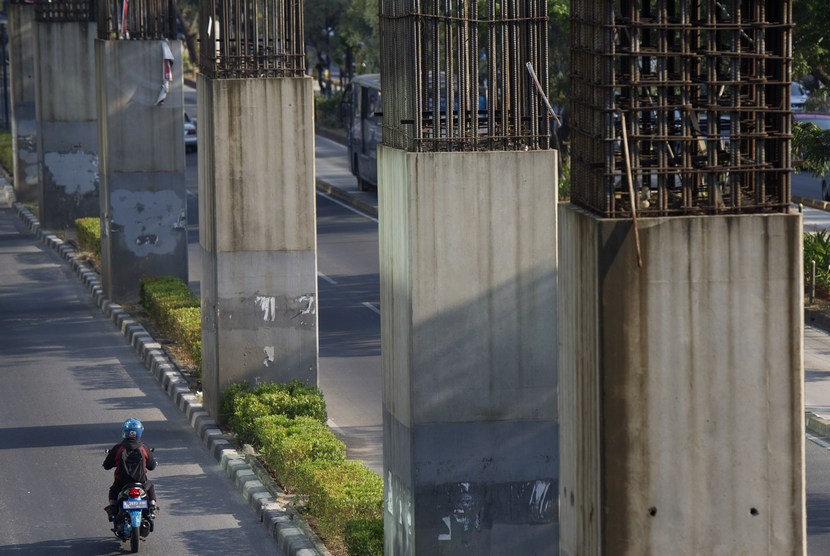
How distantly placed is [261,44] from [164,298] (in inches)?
256

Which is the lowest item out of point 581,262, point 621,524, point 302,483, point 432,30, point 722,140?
point 302,483

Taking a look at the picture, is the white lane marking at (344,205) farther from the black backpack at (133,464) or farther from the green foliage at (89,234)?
the black backpack at (133,464)

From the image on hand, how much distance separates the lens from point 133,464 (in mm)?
12828

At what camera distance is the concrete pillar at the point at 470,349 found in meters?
10.4

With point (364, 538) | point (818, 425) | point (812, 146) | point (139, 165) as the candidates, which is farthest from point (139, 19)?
point (364, 538)

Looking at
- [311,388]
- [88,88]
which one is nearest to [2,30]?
[88,88]

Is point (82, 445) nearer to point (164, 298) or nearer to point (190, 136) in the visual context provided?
point (164, 298)

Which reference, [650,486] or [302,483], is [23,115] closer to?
[302,483]

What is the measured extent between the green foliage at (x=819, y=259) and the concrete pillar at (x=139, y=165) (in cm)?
870

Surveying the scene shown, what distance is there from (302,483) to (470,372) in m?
3.11

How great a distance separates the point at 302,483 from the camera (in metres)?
13.3

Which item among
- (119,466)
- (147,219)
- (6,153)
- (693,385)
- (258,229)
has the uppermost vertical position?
(6,153)

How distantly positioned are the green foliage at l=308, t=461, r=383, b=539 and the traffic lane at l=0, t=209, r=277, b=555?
531 millimetres

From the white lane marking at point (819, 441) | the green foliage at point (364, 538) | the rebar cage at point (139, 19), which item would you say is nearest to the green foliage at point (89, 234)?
the rebar cage at point (139, 19)
